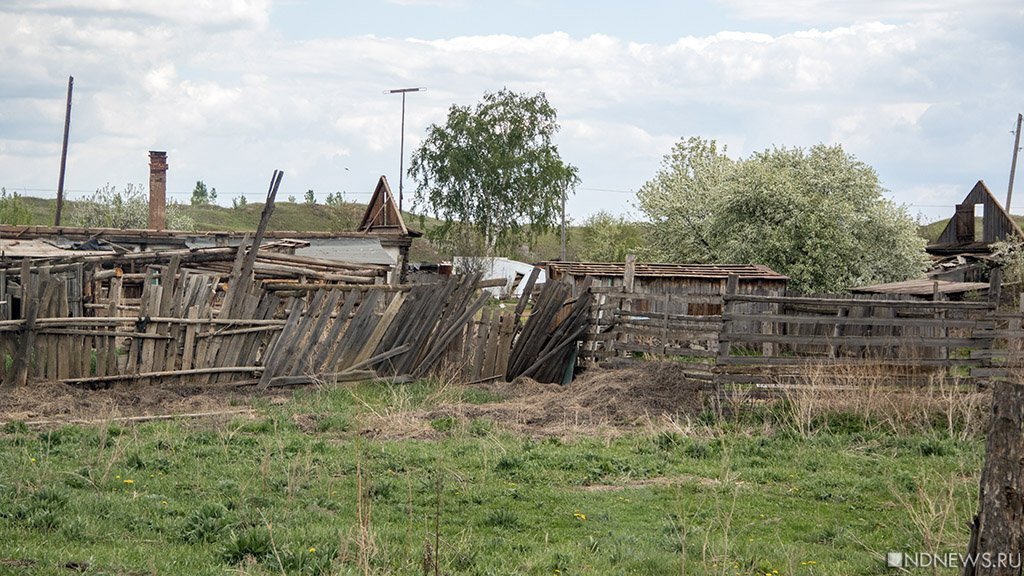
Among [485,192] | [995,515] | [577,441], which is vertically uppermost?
[485,192]

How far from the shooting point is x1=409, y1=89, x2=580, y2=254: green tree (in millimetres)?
47969

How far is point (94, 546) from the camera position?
583cm

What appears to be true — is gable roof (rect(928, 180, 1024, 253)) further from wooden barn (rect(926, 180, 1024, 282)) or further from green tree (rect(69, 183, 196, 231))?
green tree (rect(69, 183, 196, 231))

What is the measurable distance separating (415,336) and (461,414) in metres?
3.39

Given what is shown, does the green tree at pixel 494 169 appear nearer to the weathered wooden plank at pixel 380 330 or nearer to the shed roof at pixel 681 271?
the shed roof at pixel 681 271

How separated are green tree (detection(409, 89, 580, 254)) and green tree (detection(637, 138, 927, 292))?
1373 cm

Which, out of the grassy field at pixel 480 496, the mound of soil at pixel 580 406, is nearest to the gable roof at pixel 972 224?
the mound of soil at pixel 580 406

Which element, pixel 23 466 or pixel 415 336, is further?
pixel 415 336

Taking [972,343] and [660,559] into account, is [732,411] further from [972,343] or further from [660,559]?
[660,559]

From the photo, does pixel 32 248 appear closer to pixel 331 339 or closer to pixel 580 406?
pixel 331 339

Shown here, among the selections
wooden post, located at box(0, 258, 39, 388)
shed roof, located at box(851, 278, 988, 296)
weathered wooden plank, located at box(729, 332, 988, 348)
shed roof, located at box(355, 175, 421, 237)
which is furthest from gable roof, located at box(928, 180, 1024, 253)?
wooden post, located at box(0, 258, 39, 388)

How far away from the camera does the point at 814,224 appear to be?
1238 inches

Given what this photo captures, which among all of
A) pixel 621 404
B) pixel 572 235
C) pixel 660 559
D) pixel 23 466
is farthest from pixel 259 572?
pixel 572 235

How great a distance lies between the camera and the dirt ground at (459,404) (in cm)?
1098
